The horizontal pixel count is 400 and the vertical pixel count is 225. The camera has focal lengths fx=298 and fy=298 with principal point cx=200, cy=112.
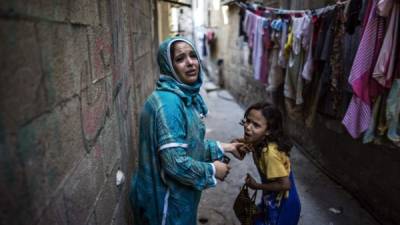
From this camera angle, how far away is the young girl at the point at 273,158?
1944mm

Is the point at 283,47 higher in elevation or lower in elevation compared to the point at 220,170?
higher

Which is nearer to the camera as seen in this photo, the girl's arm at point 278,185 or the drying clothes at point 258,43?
the girl's arm at point 278,185

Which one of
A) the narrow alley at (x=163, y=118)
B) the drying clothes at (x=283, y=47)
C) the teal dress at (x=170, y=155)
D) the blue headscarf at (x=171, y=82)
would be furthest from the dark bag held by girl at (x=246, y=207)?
the drying clothes at (x=283, y=47)

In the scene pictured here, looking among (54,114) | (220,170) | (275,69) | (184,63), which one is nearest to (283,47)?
(275,69)

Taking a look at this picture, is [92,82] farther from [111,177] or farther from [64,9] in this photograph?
[111,177]

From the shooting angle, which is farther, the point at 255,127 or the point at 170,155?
the point at 255,127

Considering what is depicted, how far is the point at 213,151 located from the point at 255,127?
0.33 m

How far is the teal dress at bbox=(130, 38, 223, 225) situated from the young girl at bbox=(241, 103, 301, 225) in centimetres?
43

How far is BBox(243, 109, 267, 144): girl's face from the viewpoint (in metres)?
1.98

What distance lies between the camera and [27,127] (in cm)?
77

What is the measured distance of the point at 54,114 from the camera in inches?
36.7

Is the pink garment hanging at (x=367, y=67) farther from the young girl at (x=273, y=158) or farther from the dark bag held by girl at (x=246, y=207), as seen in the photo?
the dark bag held by girl at (x=246, y=207)

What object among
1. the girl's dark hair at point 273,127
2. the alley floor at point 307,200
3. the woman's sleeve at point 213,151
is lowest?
the alley floor at point 307,200

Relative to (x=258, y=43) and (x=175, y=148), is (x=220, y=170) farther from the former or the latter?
(x=258, y=43)
